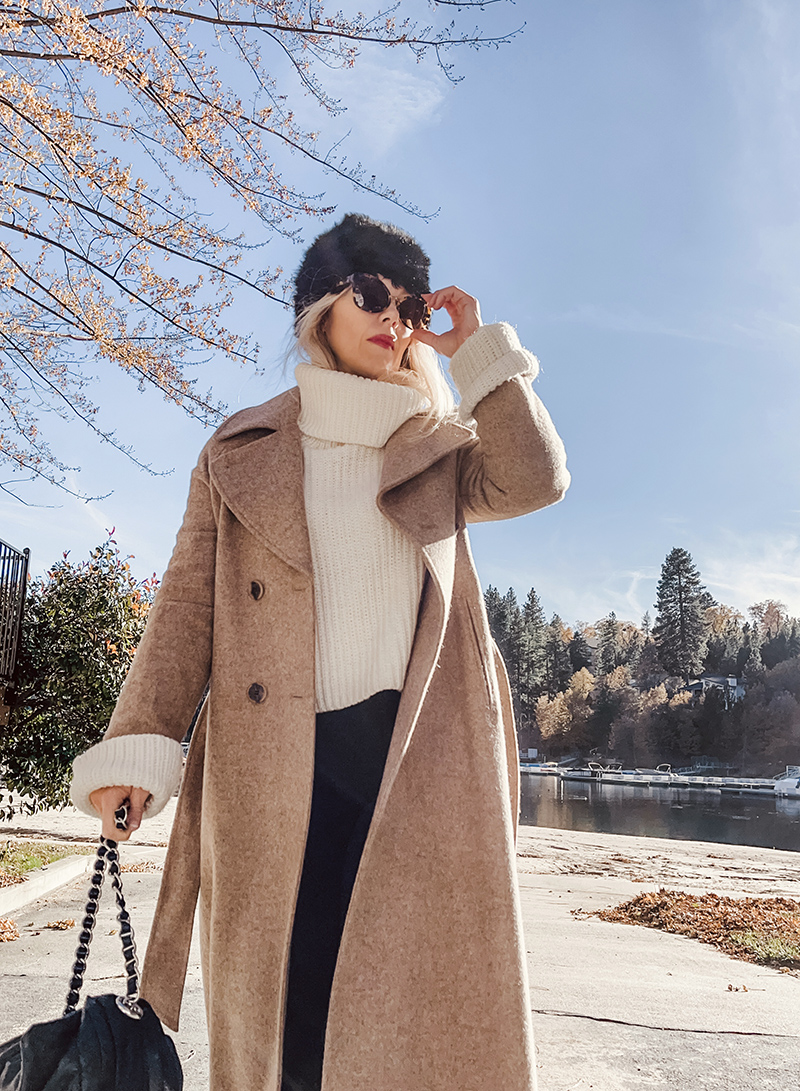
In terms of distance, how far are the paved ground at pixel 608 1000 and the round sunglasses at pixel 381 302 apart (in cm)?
223

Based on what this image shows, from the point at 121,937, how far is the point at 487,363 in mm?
1200

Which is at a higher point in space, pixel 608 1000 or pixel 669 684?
pixel 669 684

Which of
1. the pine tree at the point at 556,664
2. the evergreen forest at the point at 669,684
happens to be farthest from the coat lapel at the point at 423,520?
the pine tree at the point at 556,664

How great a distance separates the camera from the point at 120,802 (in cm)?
149

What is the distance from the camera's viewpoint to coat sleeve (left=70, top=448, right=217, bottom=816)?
1470 mm

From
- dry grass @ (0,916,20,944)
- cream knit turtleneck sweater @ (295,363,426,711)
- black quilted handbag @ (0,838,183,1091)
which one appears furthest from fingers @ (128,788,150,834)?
dry grass @ (0,916,20,944)

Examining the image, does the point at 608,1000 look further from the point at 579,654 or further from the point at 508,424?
the point at 579,654

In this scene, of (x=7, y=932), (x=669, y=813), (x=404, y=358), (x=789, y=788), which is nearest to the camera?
(x=404, y=358)

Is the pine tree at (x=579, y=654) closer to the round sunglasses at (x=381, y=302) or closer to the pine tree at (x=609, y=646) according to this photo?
the pine tree at (x=609, y=646)

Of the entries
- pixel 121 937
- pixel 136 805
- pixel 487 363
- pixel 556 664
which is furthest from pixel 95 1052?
pixel 556 664

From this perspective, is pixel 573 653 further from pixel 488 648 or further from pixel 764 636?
pixel 488 648

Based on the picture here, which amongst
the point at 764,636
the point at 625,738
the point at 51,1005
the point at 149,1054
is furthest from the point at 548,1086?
the point at 764,636

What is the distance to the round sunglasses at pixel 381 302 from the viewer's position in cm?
181

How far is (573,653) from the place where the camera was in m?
97.1
